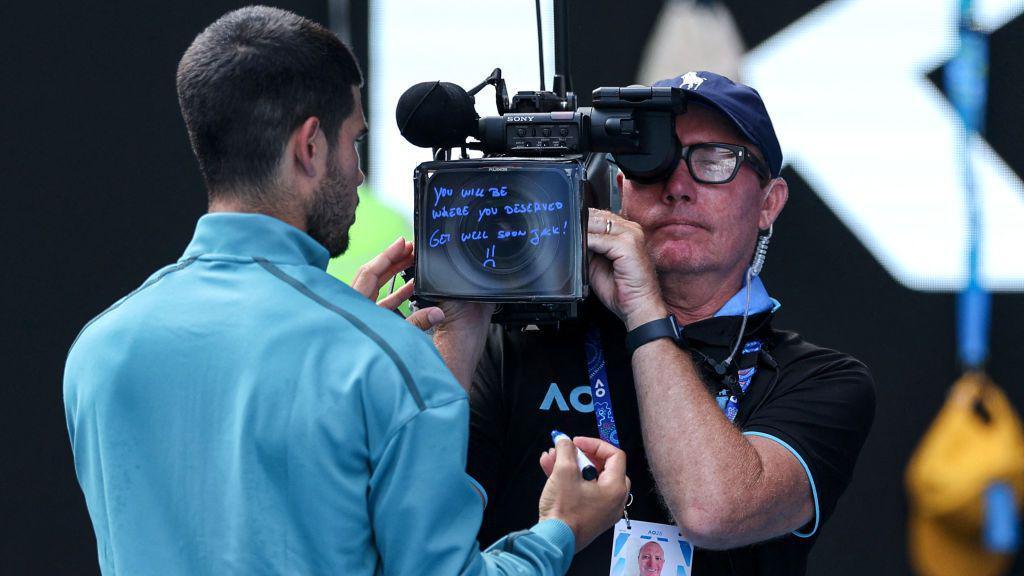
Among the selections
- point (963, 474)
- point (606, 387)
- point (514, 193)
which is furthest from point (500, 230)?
point (963, 474)

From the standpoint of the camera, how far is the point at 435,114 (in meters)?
1.36

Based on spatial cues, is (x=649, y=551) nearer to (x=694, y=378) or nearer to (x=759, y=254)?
(x=694, y=378)

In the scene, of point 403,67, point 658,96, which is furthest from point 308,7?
point 658,96

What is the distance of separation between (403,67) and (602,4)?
49 cm

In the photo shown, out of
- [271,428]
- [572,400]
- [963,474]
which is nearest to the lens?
[271,428]

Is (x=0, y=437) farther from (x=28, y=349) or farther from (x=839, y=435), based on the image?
(x=839, y=435)

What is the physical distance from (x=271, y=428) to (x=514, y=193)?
488mm

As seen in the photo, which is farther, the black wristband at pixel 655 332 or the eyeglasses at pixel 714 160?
the eyeglasses at pixel 714 160

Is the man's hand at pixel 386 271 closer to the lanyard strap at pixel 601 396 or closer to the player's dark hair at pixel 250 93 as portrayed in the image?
the lanyard strap at pixel 601 396

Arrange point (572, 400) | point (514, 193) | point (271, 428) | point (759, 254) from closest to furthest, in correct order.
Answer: point (271, 428)
point (514, 193)
point (572, 400)
point (759, 254)

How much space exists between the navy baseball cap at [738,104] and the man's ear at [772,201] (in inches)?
2.3

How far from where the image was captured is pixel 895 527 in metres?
2.43

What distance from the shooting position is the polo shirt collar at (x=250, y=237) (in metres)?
0.97

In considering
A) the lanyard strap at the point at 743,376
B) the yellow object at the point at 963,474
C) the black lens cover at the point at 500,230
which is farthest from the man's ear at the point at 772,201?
the yellow object at the point at 963,474
